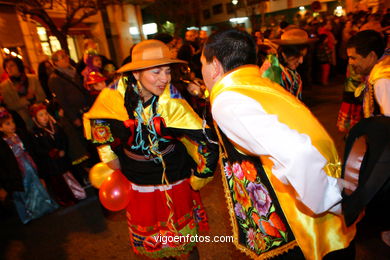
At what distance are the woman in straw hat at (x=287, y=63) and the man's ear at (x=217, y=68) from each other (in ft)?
5.85

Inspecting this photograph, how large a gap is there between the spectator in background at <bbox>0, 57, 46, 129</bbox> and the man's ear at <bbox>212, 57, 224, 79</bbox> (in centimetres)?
470

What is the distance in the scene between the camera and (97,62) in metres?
4.76

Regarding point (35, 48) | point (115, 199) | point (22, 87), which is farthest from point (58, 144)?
point (35, 48)

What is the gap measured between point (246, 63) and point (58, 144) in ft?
12.3

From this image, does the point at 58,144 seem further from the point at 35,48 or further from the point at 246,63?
the point at 35,48

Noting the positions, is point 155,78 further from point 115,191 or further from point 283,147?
point 283,147

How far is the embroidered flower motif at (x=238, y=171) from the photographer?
1478mm

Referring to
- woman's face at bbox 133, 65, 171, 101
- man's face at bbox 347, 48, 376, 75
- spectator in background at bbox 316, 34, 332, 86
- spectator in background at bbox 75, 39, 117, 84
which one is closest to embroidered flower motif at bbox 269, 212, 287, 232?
woman's face at bbox 133, 65, 171, 101

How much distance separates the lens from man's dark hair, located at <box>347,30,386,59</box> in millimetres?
2799

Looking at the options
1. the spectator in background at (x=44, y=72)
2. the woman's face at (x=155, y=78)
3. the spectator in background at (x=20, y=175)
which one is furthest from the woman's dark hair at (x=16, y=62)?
the woman's face at (x=155, y=78)

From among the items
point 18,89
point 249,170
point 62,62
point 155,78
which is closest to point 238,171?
point 249,170

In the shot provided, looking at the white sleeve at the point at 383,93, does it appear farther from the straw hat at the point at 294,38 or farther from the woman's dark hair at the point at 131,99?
the woman's dark hair at the point at 131,99

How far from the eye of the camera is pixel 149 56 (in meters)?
1.96

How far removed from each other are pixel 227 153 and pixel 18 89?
4876mm
